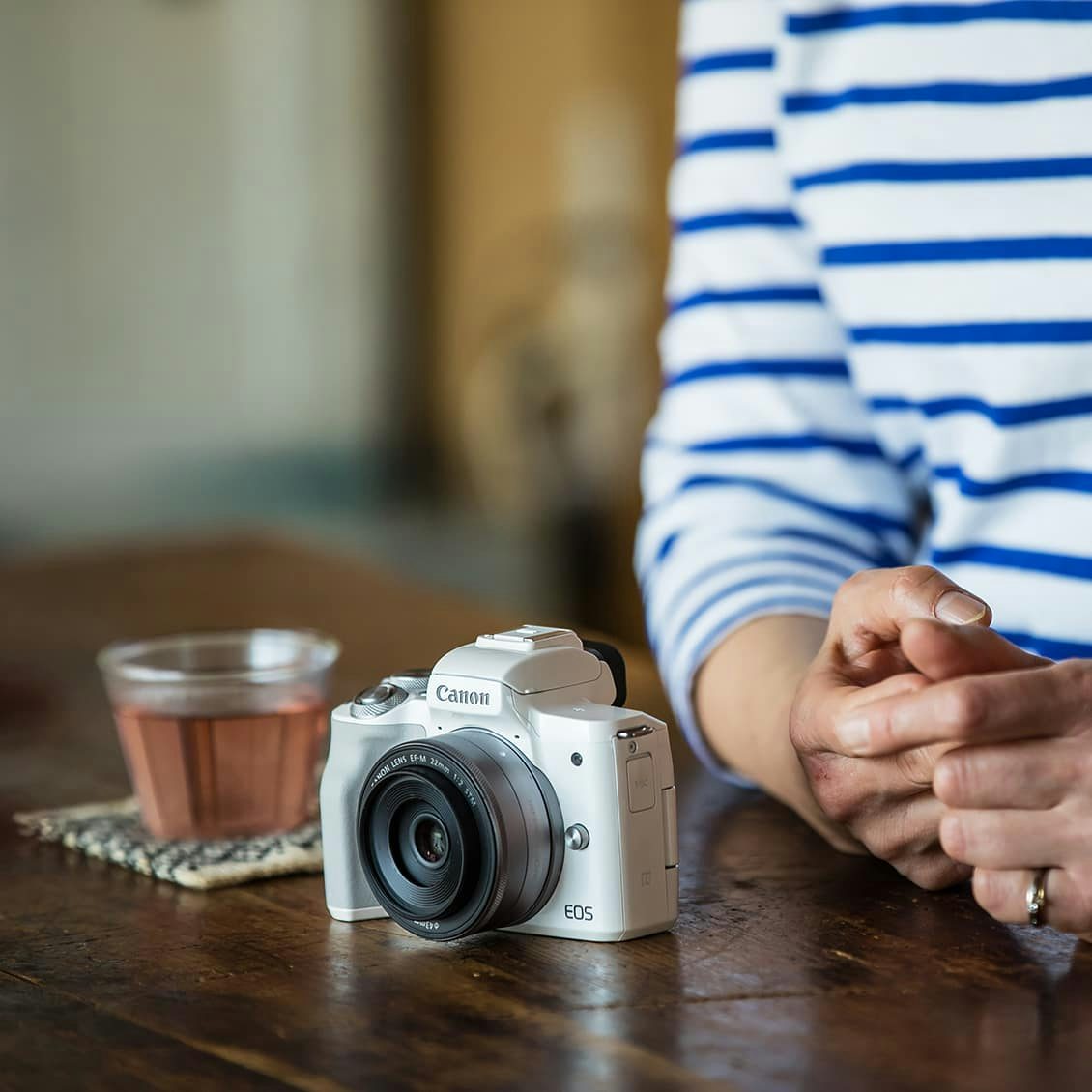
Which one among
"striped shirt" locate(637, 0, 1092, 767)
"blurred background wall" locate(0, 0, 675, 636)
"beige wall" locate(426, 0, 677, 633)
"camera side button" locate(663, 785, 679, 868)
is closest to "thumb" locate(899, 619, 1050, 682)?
"camera side button" locate(663, 785, 679, 868)

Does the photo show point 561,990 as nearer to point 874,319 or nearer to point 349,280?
point 874,319

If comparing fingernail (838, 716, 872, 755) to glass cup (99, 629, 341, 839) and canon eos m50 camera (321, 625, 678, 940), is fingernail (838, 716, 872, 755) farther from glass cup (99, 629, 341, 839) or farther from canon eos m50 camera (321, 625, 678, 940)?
glass cup (99, 629, 341, 839)

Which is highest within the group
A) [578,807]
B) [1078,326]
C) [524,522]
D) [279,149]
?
[279,149]

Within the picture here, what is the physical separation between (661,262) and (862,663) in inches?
98.7

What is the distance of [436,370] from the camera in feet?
10.4

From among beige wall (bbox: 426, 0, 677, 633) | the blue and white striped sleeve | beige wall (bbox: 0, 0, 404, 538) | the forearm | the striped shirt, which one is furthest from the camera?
beige wall (bbox: 426, 0, 677, 633)

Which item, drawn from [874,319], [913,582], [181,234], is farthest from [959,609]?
[181,234]

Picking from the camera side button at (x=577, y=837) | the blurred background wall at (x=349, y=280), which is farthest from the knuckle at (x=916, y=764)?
the blurred background wall at (x=349, y=280)

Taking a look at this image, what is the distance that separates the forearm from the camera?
0.73 m

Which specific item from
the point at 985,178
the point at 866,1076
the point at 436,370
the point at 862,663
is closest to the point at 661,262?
the point at 436,370

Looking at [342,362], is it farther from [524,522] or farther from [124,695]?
[124,695]

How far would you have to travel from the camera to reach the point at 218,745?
75cm

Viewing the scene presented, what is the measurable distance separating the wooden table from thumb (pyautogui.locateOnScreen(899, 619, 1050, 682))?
99 mm

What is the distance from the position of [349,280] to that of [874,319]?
2.22 metres
